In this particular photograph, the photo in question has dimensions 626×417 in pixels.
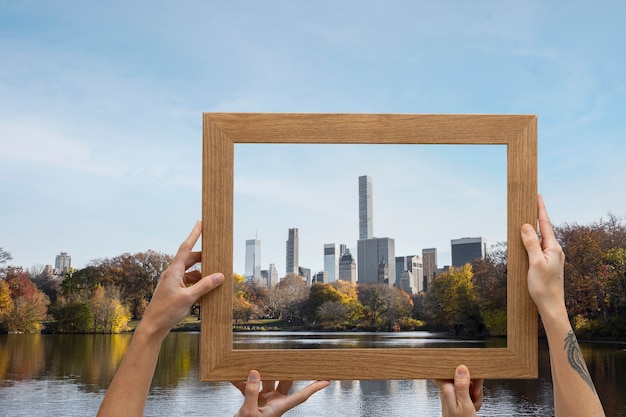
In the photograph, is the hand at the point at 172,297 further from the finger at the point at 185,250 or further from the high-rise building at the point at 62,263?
the high-rise building at the point at 62,263

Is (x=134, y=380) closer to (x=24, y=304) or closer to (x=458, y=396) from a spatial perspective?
(x=458, y=396)

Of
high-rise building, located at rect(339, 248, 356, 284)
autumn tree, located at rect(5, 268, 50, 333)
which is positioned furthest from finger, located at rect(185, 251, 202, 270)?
autumn tree, located at rect(5, 268, 50, 333)

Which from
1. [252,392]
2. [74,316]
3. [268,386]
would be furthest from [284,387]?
[74,316]

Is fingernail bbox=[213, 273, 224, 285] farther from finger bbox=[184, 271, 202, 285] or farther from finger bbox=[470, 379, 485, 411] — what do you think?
finger bbox=[470, 379, 485, 411]

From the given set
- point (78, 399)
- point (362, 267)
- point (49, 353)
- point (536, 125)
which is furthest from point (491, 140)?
point (49, 353)

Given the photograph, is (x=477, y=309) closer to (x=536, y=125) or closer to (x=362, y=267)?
(x=362, y=267)
